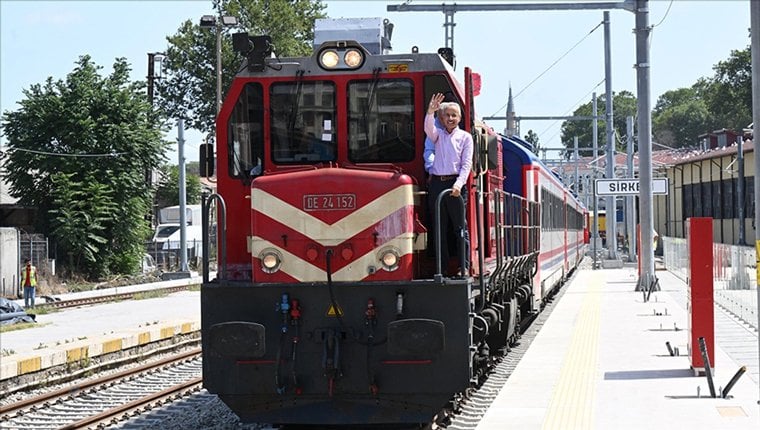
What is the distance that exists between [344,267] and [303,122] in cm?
156

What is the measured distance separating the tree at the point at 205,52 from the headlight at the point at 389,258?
60.4 meters

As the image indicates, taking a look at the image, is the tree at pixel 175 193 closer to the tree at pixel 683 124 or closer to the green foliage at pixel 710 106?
the green foliage at pixel 710 106

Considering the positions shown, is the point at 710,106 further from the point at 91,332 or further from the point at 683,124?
the point at 91,332

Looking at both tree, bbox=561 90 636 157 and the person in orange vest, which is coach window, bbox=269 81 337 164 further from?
tree, bbox=561 90 636 157

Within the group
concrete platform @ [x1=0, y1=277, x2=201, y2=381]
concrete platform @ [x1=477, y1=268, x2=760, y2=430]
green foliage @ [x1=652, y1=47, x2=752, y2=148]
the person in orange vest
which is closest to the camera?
concrete platform @ [x1=477, y1=268, x2=760, y2=430]

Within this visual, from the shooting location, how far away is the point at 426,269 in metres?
10.2

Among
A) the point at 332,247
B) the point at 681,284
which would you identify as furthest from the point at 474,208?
the point at 681,284

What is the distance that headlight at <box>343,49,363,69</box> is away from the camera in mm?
10258

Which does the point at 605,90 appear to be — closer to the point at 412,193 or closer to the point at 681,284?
the point at 681,284

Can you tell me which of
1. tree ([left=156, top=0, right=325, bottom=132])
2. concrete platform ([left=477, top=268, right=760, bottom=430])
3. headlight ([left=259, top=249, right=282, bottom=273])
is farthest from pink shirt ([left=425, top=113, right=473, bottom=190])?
tree ([left=156, top=0, right=325, bottom=132])

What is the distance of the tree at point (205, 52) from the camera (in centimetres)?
6969

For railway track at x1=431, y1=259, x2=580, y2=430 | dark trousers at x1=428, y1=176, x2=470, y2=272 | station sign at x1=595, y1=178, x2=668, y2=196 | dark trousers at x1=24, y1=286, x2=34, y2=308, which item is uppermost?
station sign at x1=595, y1=178, x2=668, y2=196

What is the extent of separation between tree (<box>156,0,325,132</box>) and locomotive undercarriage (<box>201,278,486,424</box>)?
60483 mm

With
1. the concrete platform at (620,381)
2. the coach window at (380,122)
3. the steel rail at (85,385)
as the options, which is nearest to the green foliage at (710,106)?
the concrete platform at (620,381)
